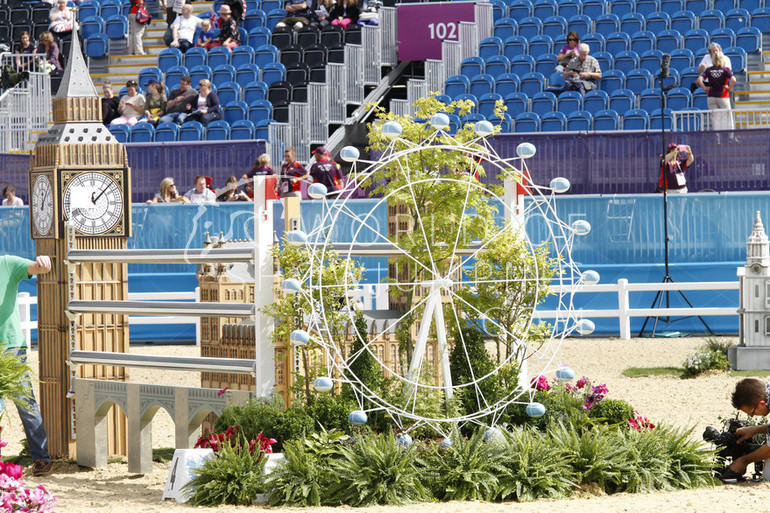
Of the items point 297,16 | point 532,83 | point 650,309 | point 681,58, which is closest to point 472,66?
point 532,83

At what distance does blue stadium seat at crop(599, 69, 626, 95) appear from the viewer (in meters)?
21.6

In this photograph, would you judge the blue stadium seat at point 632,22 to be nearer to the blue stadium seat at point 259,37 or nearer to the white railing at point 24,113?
the blue stadium seat at point 259,37

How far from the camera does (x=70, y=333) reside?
10250mm

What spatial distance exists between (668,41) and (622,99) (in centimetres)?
231

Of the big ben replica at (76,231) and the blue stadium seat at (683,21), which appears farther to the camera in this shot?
the blue stadium seat at (683,21)

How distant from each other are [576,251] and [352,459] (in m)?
11.4

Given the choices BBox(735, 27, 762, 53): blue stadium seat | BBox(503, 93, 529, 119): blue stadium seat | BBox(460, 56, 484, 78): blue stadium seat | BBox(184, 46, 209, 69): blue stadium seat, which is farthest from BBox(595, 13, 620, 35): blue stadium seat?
BBox(184, 46, 209, 69): blue stadium seat

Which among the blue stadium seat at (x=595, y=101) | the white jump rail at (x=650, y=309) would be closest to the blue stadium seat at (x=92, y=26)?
the blue stadium seat at (x=595, y=101)

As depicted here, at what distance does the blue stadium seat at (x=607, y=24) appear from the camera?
23391 millimetres

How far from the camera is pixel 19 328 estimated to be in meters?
9.41

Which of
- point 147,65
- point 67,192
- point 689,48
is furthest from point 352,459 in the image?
point 147,65

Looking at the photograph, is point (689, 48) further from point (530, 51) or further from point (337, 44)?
point (337, 44)

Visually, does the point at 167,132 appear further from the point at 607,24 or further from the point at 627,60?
the point at 607,24

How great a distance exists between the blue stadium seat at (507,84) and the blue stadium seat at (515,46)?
1574mm
